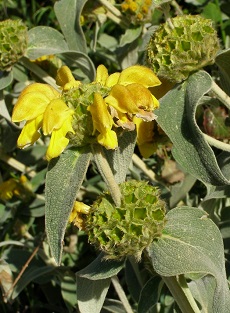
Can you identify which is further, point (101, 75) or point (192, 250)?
point (101, 75)

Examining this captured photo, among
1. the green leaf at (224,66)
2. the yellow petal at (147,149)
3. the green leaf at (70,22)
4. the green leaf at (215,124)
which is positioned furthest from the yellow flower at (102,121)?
the green leaf at (70,22)

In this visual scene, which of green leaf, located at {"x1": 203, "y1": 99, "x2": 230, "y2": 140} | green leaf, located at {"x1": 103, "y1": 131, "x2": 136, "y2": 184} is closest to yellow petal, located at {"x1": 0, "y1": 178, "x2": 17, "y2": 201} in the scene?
green leaf, located at {"x1": 203, "y1": 99, "x2": 230, "y2": 140}

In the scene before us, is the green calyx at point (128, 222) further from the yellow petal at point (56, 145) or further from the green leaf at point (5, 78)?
the green leaf at point (5, 78)

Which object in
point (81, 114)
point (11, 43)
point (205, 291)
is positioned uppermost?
point (81, 114)

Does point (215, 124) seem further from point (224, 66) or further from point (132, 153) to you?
point (132, 153)

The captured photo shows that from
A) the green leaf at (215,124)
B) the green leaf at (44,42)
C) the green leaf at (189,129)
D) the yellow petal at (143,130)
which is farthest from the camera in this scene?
the green leaf at (44,42)

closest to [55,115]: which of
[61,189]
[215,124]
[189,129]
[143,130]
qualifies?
[61,189]
